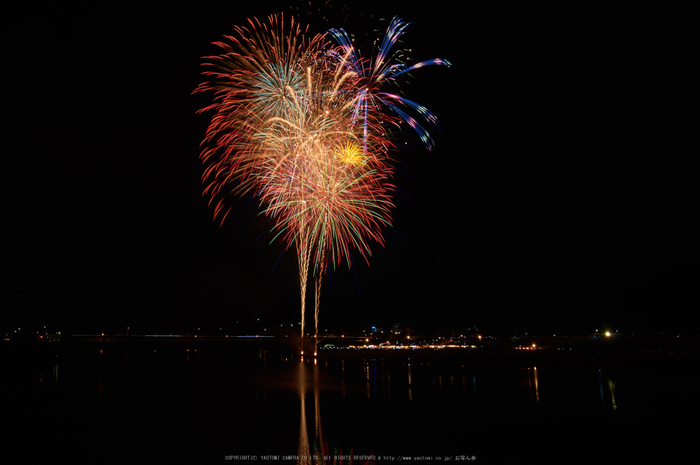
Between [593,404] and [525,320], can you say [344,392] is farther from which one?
[525,320]

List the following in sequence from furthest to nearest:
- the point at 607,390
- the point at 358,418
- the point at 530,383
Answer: the point at 530,383
the point at 607,390
the point at 358,418

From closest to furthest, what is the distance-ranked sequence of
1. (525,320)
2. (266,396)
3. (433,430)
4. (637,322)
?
(433,430)
(266,396)
(637,322)
(525,320)

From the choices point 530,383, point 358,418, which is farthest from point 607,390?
point 358,418

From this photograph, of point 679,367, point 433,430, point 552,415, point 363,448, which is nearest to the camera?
point 363,448

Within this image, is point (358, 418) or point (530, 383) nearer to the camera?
point (358, 418)

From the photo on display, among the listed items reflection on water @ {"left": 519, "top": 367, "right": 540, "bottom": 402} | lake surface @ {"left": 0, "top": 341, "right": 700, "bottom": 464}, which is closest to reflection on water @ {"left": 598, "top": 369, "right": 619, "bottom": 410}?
lake surface @ {"left": 0, "top": 341, "right": 700, "bottom": 464}

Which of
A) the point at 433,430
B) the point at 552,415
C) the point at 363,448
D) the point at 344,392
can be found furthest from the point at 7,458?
the point at 552,415

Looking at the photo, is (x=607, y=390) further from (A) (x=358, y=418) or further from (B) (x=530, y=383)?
(A) (x=358, y=418)

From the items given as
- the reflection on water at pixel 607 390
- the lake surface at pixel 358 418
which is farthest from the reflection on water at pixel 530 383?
the reflection on water at pixel 607 390

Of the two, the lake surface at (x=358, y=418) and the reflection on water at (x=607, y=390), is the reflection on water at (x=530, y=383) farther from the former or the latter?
the reflection on water at (x=607, y=390)
